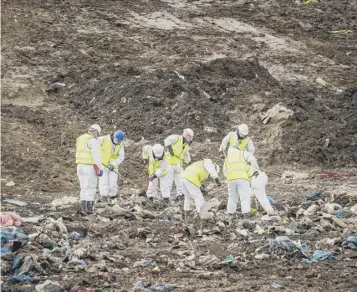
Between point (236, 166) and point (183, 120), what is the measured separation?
8.69m

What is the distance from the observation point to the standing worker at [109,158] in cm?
1614

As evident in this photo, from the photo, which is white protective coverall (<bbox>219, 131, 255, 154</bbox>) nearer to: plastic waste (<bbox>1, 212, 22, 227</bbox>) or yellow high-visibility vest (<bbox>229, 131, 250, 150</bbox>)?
yellow high-visibility vest (<bbox>229, 131, 250, 150</bbox>)

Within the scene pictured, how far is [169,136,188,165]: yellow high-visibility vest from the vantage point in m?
17.0

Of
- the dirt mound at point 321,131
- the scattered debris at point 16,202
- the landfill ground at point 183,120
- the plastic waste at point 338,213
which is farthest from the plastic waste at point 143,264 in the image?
the dirt mound at point 321,131

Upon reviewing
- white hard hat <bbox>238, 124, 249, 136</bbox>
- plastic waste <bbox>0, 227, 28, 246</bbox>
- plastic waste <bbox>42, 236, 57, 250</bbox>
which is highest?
white hard hat <bbox>238, 124, 249, 136</bbox>

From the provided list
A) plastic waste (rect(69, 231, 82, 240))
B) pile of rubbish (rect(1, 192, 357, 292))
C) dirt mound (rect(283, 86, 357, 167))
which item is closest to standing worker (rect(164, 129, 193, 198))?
pile of rubbish (rect(1, 192, 357, 292))

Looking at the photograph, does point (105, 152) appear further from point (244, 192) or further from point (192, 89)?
point (192, 89)

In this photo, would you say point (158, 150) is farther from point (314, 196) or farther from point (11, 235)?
point (11, 235)

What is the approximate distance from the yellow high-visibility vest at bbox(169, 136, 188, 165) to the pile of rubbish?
2.36 metres

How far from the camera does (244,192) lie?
14.0 m

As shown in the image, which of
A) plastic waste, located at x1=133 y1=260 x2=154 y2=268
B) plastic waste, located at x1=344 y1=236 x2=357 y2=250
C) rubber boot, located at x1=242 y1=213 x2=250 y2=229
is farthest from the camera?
rubber boot, located at x1=242 y1=213 x2=250 y2=229

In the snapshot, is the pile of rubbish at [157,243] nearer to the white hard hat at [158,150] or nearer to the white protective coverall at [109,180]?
the white protective coverall at [109,180]

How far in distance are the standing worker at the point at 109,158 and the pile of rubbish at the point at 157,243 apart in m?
1.49

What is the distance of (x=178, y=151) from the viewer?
55.9ft
